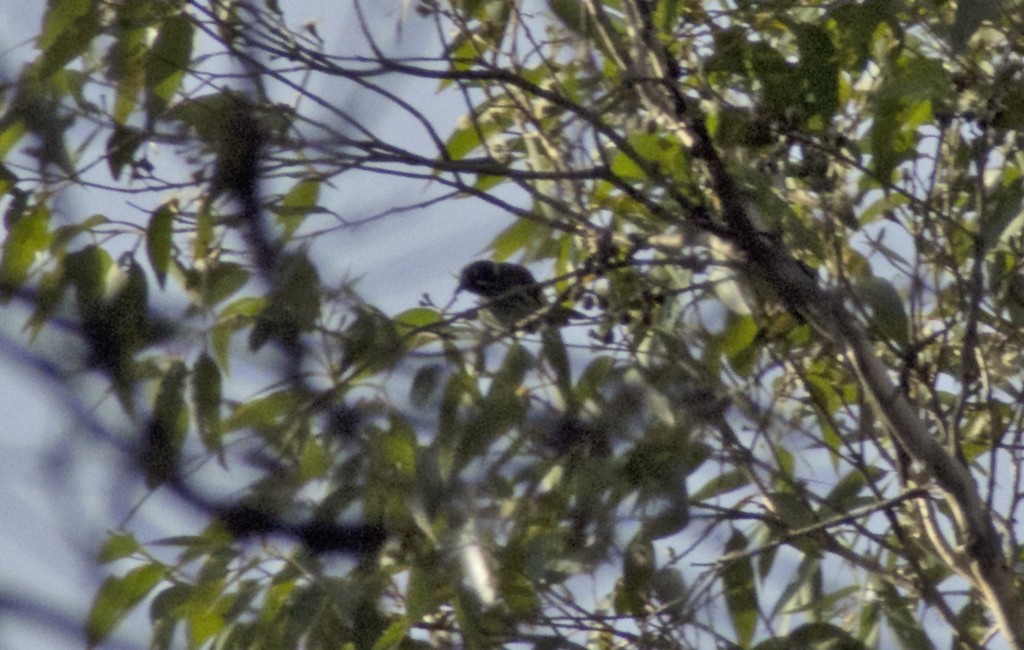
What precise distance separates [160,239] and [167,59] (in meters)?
0.18

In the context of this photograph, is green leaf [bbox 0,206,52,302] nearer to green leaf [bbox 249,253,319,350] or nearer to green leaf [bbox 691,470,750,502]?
green leaf [bbox 249,253,319,350]

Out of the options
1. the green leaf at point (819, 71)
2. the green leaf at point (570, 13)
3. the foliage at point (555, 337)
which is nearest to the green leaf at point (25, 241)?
the foliage at point (555, 337)

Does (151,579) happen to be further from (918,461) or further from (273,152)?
(918,461)

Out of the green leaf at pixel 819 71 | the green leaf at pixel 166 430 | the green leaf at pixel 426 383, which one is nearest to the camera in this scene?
the green leaf at pixel 166 430

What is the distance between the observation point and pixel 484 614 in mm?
1404

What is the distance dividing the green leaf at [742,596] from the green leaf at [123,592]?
21.9 inches

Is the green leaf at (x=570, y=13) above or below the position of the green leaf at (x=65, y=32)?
above

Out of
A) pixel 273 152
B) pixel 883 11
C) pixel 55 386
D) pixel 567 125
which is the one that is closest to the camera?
pixel 55 386

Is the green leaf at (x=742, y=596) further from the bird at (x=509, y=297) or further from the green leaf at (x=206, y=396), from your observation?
the green leaf at (x=206, y=396)

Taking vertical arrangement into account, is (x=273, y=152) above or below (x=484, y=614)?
above

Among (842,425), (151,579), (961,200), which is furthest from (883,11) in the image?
(151,579)

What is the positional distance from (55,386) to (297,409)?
0.27 meters

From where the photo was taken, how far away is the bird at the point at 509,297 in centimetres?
129

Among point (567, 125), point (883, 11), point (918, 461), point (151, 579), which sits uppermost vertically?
point (883, 11)
